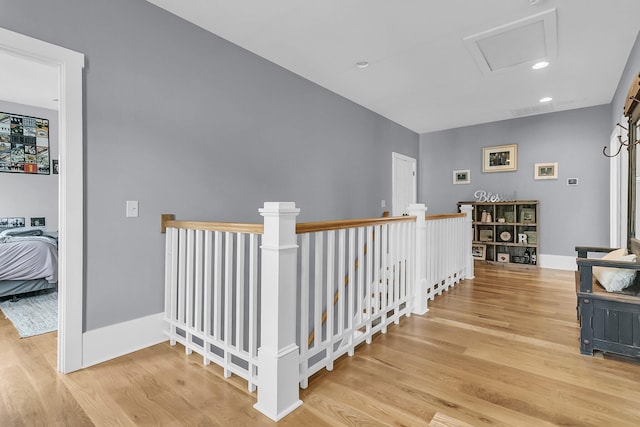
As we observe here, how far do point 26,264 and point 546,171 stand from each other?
282 inches

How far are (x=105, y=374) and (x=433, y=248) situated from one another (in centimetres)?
290

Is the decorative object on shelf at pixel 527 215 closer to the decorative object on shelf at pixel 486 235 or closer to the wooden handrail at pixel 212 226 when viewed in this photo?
the decorative object on shelf at pixel 486 235

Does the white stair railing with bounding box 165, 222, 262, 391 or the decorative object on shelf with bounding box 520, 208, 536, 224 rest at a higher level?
the decorative object on shelf with bounding box 520, 208, 536, 224

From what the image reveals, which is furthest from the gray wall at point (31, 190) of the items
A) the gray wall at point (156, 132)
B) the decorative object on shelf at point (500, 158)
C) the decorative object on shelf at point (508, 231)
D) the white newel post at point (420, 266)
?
the decorative object on shelf at point (500, 158)

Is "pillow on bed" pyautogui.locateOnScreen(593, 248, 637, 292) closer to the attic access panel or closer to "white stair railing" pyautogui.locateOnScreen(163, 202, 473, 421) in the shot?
"white stair railing" pyautogui.locateOnScreen(163, 202, 473, 421)

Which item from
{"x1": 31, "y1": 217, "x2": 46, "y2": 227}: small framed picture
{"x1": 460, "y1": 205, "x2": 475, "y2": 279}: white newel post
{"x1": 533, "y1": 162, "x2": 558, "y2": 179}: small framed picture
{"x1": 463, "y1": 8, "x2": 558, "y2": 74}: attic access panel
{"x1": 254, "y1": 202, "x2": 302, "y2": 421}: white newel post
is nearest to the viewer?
{"x1": 254, "y1": 202, "x2": 302, "y2": 421}: white newel post

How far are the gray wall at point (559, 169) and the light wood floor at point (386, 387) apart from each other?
10.4 ft

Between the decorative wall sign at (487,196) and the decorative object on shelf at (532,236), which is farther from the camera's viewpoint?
the decorative wall sign at (487,196)

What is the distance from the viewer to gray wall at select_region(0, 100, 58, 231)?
4.67 metres

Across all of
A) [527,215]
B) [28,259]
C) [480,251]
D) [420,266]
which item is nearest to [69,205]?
[28,259]

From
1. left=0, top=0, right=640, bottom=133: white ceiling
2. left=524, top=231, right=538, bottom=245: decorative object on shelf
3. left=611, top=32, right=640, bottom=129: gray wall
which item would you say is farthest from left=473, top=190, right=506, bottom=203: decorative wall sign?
left=611, top=32, right=640, bottom=129: gray wall

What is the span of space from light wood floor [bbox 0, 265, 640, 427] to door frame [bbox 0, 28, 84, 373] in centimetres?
21

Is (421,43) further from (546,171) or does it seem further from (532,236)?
(532,236)

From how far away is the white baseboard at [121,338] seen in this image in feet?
6.71
